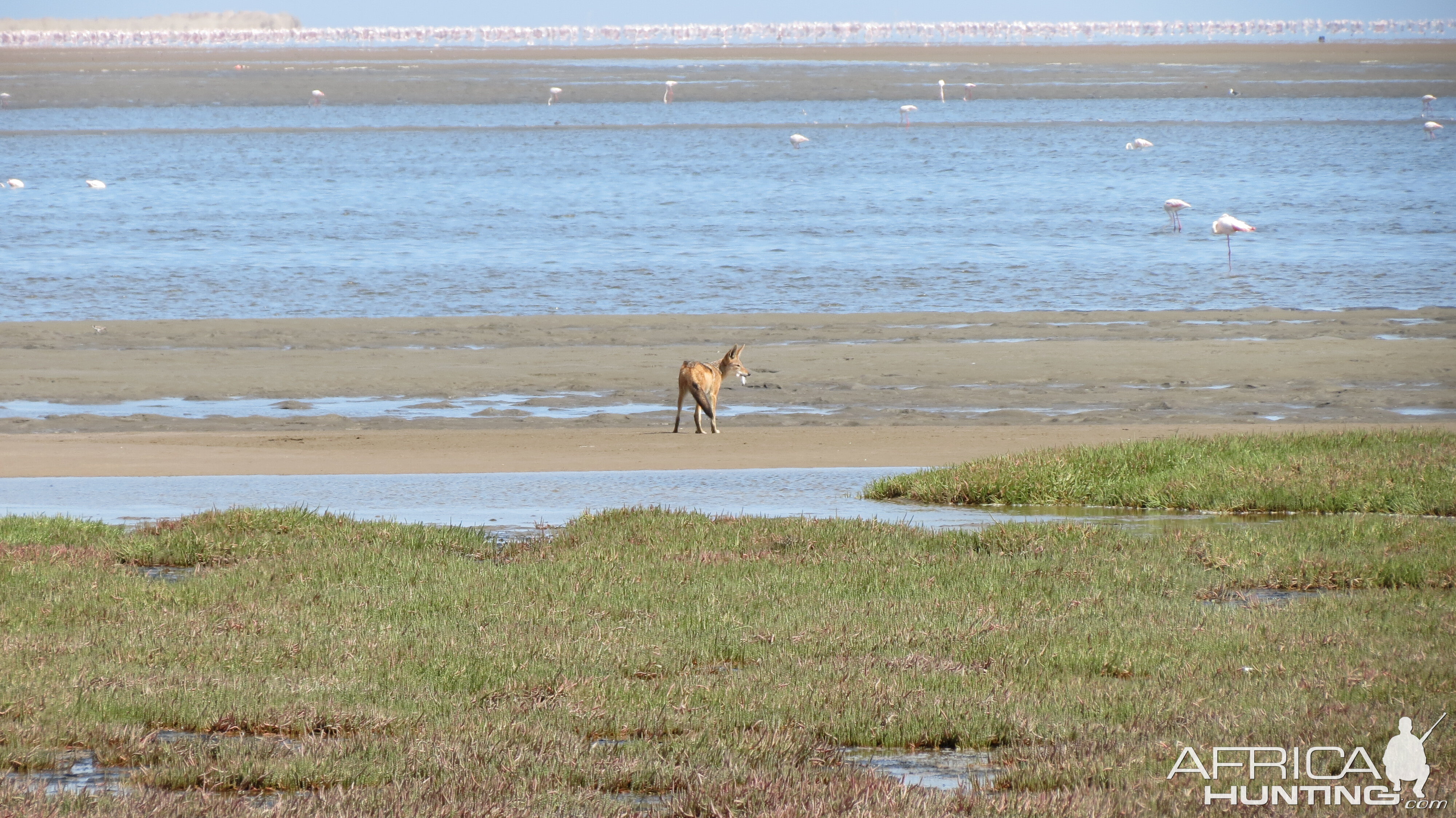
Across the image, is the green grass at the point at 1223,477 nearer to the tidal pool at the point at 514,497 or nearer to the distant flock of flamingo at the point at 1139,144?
the tidal pool at the point at 514,497

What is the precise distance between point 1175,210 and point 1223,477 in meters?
28.8

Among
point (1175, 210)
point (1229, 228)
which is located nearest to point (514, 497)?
point (1229, 228)

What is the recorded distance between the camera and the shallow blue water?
30469 millimetres

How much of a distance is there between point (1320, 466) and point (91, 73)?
112226mm

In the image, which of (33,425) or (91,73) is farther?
(91,73)

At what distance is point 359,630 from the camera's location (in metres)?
8.48

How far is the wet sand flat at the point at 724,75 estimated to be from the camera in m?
95.4

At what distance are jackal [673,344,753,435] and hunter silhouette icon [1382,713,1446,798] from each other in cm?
1175

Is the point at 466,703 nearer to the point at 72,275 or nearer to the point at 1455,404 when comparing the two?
the point at 1455,404

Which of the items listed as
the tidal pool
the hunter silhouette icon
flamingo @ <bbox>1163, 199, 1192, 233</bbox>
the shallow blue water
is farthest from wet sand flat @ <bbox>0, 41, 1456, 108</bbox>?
the hunter silhouette icon

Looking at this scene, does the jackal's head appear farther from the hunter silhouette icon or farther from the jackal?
the hunter silhouette icon

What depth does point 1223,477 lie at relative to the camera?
13766 millimetres

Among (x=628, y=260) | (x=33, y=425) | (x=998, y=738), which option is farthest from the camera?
(x=628, y=260)

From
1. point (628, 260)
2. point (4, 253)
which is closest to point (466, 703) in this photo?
point (628, 260)
